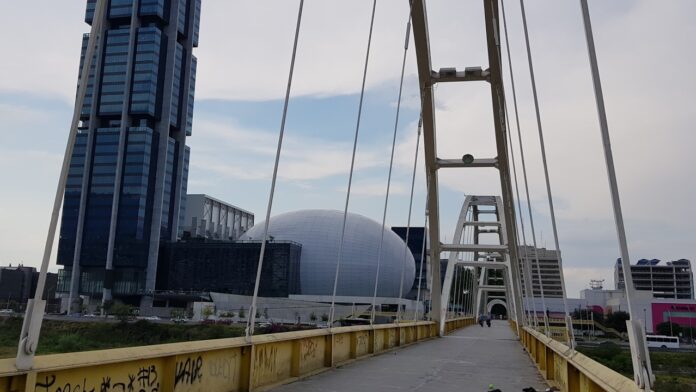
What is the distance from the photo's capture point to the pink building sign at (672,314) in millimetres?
106938

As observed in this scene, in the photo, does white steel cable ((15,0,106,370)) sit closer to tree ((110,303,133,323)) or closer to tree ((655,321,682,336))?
tree ((110,303,133,323))

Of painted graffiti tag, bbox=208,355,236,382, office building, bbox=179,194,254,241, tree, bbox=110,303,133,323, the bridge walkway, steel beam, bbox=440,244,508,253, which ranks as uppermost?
office building, bbox=179,194,254,241

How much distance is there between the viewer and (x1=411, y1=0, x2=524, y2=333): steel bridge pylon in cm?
1973

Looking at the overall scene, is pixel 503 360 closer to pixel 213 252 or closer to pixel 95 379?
pixel 95 379

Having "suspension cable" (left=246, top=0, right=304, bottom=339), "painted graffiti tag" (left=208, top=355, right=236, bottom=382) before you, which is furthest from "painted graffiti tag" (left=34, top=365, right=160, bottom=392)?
"suspension cable" (left=246, top=0, right=304, bottom=339)

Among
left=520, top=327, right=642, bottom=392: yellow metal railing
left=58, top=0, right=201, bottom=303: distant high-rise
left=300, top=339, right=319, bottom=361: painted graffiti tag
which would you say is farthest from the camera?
left=58, top=0, right=201, bottom=303: distant high-rise

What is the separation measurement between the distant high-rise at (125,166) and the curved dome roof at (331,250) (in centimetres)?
2133

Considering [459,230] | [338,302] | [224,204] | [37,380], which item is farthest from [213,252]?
[37,380]

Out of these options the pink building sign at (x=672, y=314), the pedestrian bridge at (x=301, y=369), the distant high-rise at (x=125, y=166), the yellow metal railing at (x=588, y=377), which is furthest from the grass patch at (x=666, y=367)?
the distant high-rise at (x=125, y=166)

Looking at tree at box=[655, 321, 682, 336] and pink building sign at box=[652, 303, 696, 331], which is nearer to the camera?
tree at box=[655, 321, 682, 336]

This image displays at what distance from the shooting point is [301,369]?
10633 mm

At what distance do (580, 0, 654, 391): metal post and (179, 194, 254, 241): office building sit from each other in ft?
453

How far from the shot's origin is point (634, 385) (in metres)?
4.72

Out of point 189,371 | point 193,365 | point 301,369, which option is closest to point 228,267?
point 301,369
